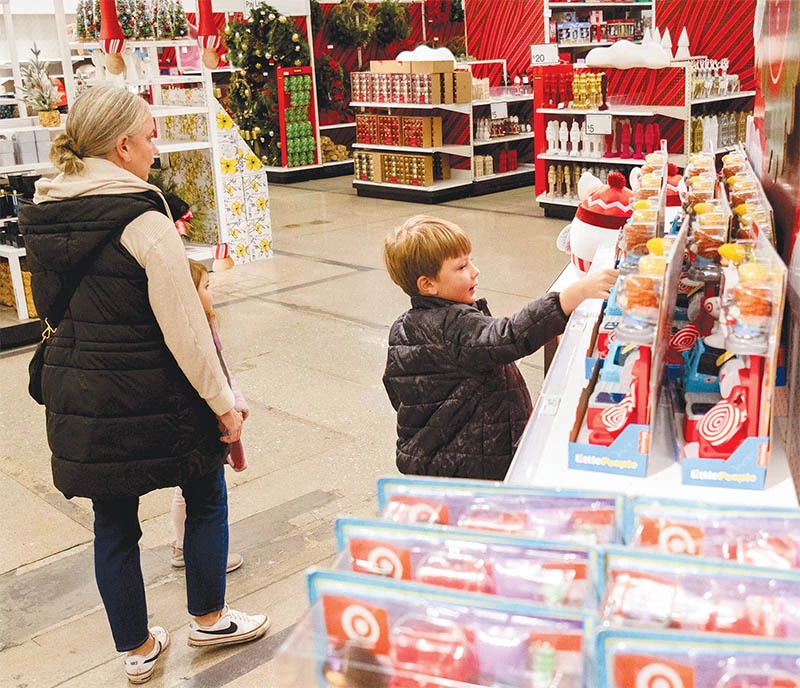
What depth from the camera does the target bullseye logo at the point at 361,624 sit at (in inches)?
43.3

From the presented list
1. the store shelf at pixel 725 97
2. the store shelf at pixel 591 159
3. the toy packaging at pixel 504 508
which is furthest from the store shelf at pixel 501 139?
the toy packaging at pixel 504 508

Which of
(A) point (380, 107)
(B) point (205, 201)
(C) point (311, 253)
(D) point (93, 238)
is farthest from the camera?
(A) point (380, 107)

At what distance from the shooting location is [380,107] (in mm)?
11234

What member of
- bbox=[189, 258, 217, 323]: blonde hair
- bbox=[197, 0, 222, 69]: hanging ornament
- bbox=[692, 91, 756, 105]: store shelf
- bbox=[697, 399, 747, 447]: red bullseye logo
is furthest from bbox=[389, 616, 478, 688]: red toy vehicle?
bbox=[692, 91, 756, 105]: store shelf

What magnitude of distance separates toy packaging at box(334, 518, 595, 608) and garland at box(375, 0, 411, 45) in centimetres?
1347

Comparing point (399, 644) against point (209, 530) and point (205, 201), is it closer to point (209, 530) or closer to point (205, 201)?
point (209, 530)

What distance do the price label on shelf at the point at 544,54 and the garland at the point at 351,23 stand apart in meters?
4.77

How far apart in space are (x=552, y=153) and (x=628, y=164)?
0.91 m

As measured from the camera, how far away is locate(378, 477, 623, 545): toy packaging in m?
1.25

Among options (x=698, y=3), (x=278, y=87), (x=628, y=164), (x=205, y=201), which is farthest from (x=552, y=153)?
(x=278, y=87)

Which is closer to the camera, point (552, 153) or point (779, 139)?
point (779, 139)

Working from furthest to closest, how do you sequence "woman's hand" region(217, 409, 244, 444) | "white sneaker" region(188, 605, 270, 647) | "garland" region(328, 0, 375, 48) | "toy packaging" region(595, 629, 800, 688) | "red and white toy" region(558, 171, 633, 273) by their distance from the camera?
"garland" region(328, 0, 375, 48), "red and white toy" region(558, 171, 633, 273), "white sneaker" region(188, 605, 270, 647), "woman's hand" region(217, 409, 244, 444), "toy packaging" region(595, 629, 800, 688)

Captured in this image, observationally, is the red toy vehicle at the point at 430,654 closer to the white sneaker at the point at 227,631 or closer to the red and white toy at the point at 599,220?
the white sneaker at the point at 227,631

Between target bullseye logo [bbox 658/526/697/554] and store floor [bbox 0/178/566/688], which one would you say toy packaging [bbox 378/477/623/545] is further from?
store floor [bbox 0/178/566/688]
